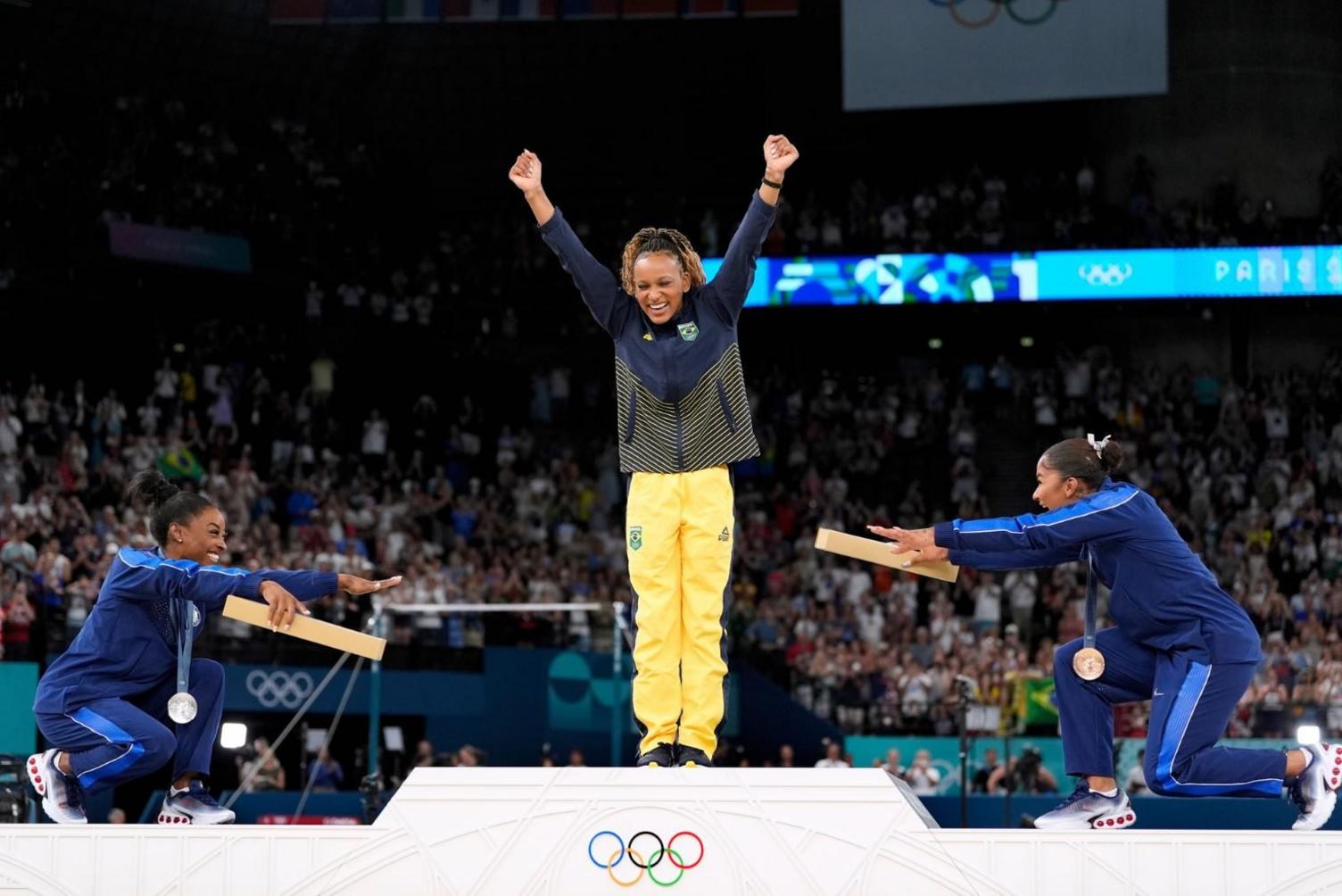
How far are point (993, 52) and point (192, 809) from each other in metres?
20.4

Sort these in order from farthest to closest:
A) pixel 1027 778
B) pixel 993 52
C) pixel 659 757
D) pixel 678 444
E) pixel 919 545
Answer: pixel 993 52
pixel 1027 778
pixel 678 444
pixel 659 757
pixel 919 545

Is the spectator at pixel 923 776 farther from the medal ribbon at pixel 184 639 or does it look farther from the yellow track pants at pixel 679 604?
the medal ribbon at pixel 184 639

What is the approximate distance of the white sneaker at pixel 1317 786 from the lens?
6.17m

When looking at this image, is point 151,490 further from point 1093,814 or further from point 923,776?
point 923,776

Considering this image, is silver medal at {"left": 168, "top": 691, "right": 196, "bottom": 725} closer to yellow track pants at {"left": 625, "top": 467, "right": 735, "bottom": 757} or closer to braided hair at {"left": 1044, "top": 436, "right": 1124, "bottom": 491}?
yellow track pants at {"left": 625, "top": 467, "right": 735, "bottom": 757}

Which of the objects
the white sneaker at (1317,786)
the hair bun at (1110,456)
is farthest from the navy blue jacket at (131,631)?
the white sneaker at (1317,786)

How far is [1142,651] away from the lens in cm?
651

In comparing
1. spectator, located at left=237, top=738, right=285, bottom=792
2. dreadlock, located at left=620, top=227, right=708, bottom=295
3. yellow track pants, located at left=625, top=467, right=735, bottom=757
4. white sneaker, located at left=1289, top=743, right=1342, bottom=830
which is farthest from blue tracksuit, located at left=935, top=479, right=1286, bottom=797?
spectator, located at left=237, top=738, right=285, bottom=792

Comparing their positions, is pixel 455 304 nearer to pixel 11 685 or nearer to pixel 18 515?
pixel 18 515

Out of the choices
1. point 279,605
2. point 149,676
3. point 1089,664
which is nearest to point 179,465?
point 149,676

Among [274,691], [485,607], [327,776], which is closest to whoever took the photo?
[485,607]

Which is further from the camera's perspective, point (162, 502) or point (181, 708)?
point (162, 502)

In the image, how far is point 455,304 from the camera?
2766cm

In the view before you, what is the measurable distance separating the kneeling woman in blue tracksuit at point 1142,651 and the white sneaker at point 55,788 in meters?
3.29
